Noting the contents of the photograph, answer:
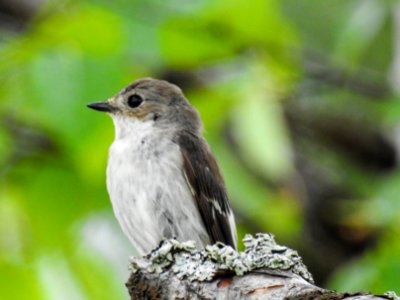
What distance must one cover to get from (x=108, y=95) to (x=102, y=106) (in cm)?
53

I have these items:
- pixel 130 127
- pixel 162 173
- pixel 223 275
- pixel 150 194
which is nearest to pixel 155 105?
pixel 130 127

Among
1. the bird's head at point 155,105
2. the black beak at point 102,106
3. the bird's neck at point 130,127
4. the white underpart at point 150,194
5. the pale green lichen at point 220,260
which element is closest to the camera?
the pale green lichen at point 220,260

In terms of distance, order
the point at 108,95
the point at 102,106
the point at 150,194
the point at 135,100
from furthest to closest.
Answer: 1. the point at 135,100
2. the point at 102,106
3. the point at 150,194
4. the point at 108,95

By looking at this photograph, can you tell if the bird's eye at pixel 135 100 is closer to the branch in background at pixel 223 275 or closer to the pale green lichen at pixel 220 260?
the pale green lichen at pixel 220 260

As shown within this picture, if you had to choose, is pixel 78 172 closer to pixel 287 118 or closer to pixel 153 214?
pixel 153 214

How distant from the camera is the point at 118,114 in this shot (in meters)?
6.04

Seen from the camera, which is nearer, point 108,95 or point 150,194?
point 108,95

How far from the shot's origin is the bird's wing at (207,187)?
217 inches

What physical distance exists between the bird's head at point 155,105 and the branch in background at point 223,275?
239cm

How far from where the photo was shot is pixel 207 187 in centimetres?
570

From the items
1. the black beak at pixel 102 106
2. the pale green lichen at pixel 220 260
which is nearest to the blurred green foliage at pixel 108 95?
the black beak at pixel 102 106

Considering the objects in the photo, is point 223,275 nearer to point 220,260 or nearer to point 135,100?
point 220,260

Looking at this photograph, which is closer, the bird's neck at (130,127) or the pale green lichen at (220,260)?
the pale green lichen at (220,260)

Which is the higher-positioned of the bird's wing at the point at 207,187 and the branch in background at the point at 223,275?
the bird's wing at the point at 207,187
